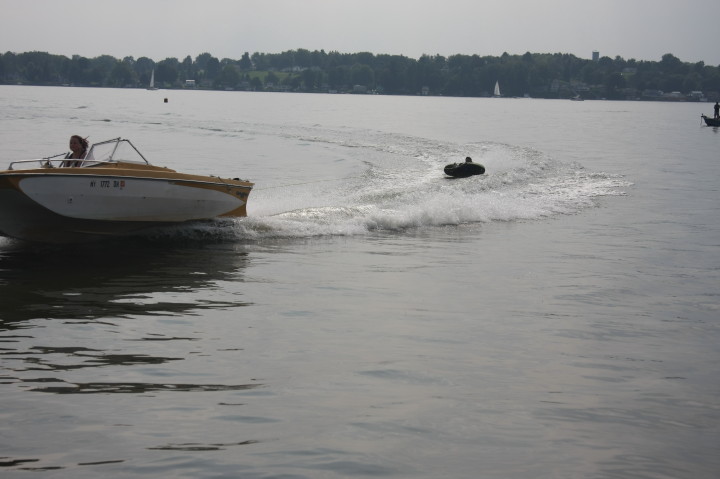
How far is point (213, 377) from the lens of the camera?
884 centimetres

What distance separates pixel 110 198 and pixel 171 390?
8464mm

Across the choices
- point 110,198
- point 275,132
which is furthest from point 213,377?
point 275,132

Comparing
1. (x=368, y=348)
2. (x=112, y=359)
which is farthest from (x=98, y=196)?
(x=368, y=348)

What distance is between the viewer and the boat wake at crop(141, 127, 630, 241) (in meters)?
19.8

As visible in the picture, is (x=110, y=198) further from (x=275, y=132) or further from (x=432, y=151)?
(x=275, y=132)

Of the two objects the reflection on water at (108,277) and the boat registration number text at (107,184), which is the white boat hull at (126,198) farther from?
the reflection on water at (108,277)

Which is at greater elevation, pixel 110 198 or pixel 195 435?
pixel 110 198

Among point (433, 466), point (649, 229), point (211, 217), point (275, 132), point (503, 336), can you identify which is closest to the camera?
point (433, 466)

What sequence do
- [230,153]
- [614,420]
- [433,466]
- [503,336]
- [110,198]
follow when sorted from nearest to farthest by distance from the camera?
[433,466], [614,420], [503,336], [110,198], [230,153]

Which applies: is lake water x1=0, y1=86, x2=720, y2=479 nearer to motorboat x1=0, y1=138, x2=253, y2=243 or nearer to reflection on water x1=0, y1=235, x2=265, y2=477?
reflection on water x1=0, y1=235, x2=265, y2=477

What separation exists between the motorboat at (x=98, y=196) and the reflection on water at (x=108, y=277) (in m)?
0.46

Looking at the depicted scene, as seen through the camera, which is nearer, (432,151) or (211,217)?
(211,217)

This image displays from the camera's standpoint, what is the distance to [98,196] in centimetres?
1589

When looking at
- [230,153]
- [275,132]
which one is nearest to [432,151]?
[230,153]
